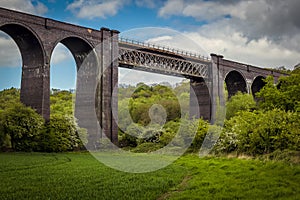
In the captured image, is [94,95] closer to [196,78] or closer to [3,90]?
[196,78]

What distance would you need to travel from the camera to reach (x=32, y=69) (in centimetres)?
3631

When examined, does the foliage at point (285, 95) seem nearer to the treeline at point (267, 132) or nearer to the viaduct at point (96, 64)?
the treeline at point (267, 132)

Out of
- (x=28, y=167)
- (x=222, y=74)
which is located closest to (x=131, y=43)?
(x=222, y=74)

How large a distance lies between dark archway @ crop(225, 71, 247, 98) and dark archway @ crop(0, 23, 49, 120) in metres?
34.1

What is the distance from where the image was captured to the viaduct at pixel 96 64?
35.5 metres

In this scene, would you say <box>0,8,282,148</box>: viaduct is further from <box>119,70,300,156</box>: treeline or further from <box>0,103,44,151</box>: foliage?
<box>119,70,300,156</box>: treeline

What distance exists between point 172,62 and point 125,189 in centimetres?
3700

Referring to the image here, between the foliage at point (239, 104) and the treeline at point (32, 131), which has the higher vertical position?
the foliage at point (239, 104)

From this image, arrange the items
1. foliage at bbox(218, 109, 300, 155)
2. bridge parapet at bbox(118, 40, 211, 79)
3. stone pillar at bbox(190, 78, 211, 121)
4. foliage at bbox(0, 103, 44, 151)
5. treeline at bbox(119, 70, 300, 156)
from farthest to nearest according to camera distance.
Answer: stone pillar at bbox(190, 78, 211, 121)
bridge parapet at bbox(118, 40, 211, 79)
foliage at bbox(0, 103, 44, 151)
treeline at bbox(119, 70, 300, 156)
foliage at bbox(218, 109, 300, 155)

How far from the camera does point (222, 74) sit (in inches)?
2265

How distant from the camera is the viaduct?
35531 mm

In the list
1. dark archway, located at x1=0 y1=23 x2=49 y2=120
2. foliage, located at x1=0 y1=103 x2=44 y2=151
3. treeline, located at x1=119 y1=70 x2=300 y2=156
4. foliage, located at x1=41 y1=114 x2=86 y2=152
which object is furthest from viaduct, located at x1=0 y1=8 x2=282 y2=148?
treeline, located at x1=119 y1=70 x2=300 y2=156

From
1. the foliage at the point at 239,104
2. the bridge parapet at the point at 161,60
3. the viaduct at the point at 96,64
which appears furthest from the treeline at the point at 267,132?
the foliage at the point at 239,104

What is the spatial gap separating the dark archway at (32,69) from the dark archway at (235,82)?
34.1 metres
